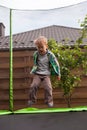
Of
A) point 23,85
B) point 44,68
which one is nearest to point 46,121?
point 44,68

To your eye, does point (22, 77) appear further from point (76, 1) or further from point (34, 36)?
point (76, 1)

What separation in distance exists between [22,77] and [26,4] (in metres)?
1.08

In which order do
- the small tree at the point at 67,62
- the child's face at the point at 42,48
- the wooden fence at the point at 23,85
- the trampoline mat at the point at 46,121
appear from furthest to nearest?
the wooden fence at the point at 23,85 → the small tree at the point at 67,62 → the child's face at the point at 42,48 → the trampoline mat at the point at 46,121

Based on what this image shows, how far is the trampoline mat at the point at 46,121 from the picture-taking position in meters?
2.54

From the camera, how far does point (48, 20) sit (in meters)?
4.54

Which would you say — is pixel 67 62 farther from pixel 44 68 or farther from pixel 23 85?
pixel 44 68

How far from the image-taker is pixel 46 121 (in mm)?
2578

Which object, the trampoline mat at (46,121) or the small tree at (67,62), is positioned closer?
the trampoline mat at (46,121)

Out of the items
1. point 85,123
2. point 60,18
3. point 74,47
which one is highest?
point 60,18

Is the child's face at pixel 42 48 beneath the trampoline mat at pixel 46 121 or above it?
above

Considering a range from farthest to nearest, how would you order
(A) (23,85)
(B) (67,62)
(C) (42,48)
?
(A) (23,85) → (B) (67,62) → (C) (42,48)

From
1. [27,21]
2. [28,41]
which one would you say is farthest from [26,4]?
[28,41]

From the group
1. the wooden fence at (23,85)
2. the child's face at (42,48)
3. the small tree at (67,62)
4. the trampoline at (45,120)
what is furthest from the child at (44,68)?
the trampoline at (45,120)

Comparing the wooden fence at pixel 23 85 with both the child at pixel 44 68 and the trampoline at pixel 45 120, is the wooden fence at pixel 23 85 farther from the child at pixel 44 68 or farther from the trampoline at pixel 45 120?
the trampoline at pixel 45 120
